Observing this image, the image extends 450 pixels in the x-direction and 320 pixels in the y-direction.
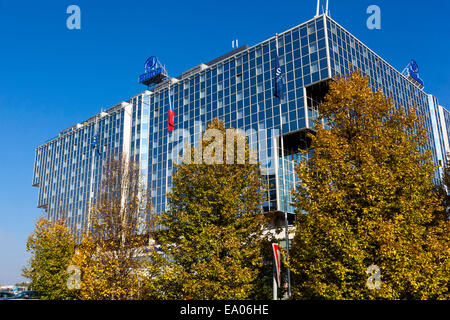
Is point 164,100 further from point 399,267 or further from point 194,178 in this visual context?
point 399,267

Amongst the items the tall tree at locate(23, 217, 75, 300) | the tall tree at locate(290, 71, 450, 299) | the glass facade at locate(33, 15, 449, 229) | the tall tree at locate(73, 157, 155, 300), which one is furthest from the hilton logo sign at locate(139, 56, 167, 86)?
the tall tree at locate(290, 71, 450, 299)

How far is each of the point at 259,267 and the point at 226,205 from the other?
4.53 meters

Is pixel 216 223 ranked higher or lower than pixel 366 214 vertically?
higher

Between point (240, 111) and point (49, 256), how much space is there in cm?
3249

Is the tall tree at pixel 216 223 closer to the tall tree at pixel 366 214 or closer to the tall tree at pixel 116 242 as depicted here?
the tall tree at pixel 116 242

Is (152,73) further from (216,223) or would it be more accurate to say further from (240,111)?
(216,223)

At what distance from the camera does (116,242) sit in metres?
29.2

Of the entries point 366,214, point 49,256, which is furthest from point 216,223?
point 49,256

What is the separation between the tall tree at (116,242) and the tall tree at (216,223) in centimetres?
376

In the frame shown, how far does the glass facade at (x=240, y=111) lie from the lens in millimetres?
52625

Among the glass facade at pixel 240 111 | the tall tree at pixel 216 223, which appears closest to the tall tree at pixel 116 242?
the tall tree at pixel 216 223

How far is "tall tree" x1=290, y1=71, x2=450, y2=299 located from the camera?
57.1 ft

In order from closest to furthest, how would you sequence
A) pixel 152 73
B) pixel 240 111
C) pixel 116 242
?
pixel 116 242
pixel 240 111
pixel 152 73

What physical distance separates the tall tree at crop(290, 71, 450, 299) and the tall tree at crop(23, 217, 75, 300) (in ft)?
93.6
